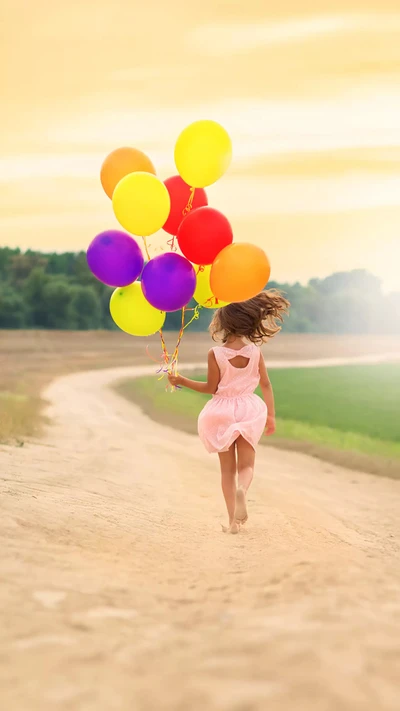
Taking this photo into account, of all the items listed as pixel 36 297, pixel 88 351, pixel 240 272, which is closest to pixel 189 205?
pixel 240 272

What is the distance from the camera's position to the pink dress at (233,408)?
5.98 meters

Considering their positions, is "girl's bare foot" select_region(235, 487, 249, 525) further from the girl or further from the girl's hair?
the girl's hair

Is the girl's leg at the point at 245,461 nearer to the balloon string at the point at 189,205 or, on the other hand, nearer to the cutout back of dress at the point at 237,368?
the cutout back of dress at the point at 237,368

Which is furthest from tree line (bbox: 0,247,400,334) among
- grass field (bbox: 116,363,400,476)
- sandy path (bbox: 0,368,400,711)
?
sandy path (bbox: 0,368,400,711)

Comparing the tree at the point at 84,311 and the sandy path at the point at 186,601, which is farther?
the tree at the point at 84,311

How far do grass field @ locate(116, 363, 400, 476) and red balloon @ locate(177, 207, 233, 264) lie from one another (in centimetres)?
655

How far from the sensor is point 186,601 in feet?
13.7

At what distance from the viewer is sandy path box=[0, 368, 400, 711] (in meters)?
3.02

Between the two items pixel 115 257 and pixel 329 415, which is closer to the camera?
pixel 115 257

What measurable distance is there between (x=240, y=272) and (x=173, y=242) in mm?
1070

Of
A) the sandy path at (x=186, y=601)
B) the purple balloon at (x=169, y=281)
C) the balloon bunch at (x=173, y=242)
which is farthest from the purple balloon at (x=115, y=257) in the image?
the sandy path at (x=186, y=601)

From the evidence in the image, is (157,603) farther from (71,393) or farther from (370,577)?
(71,393)

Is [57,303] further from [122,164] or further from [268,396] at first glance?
[268,396]

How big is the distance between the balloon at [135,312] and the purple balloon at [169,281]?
1.15 feet
